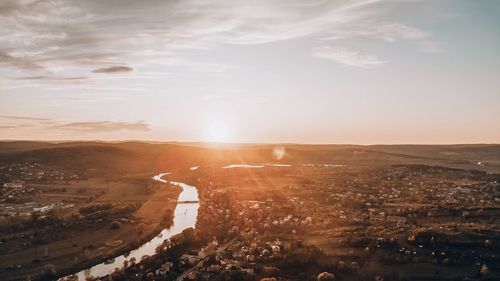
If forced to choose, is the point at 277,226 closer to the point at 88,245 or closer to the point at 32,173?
the point at 88,245

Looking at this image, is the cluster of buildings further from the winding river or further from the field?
the winding river

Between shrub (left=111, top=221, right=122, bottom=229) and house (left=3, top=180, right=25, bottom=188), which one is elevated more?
house (left=3, top=180, right=25, bottom=188)

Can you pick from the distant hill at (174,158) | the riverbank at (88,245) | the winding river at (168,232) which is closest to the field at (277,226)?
the riverbank at (88,245)

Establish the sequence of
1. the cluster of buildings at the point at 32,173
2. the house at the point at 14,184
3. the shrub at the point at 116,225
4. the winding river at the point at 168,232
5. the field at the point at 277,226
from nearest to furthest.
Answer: the field at the point at 277,226
the winding river at the point at 168,232
the shrub at the point at 116,225
the house at the point at 14,184
the cluster of buildings at the point at 32,173

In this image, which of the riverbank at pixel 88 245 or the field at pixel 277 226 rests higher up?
the field at pixel 277 226

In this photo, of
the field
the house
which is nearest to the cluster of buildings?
the field

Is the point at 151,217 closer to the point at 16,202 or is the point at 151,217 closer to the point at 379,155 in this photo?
the point at 16,202

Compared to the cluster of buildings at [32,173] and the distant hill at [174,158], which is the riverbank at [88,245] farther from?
the distant hill at [174,158]

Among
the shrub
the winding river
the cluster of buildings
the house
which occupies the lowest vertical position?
the winding river
